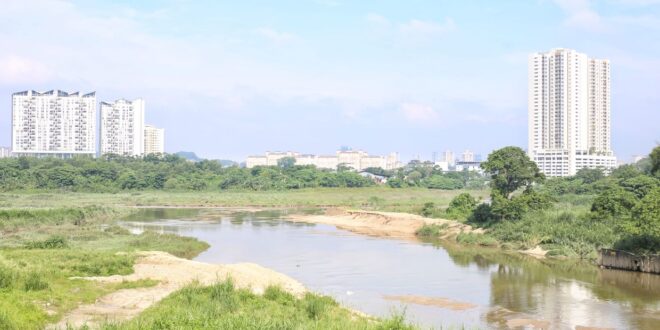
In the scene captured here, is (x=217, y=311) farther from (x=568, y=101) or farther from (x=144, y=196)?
(x=568, y=101)

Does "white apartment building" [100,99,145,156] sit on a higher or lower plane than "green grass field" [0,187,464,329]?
higher

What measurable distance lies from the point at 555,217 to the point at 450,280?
16.0 metres

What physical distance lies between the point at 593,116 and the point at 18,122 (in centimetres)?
13498

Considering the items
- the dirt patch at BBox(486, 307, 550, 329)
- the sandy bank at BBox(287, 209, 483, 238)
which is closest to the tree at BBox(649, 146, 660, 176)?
the sandy bank at BBox(287, 209, 483, 238)

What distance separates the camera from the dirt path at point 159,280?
58.9 feet

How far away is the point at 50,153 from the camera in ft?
→ 549

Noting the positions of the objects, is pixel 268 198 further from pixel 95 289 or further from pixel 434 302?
pixel 95 289

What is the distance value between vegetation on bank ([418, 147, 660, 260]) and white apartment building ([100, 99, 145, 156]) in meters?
148

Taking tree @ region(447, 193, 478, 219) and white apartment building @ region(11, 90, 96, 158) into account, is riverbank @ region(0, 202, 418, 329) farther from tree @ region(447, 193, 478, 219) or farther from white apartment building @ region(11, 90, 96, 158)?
white apartment building @ region(11, 90, 96, 158)

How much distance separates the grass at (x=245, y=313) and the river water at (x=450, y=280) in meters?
2.81

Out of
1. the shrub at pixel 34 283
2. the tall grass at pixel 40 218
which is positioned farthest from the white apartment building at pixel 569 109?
the shrub at pixel 34 283

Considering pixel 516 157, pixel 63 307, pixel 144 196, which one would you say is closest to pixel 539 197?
pixel 516 157

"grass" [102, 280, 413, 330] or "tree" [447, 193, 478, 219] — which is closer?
"grass" [102, 280, 413, 330]

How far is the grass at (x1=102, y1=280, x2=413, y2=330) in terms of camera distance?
1384cm
